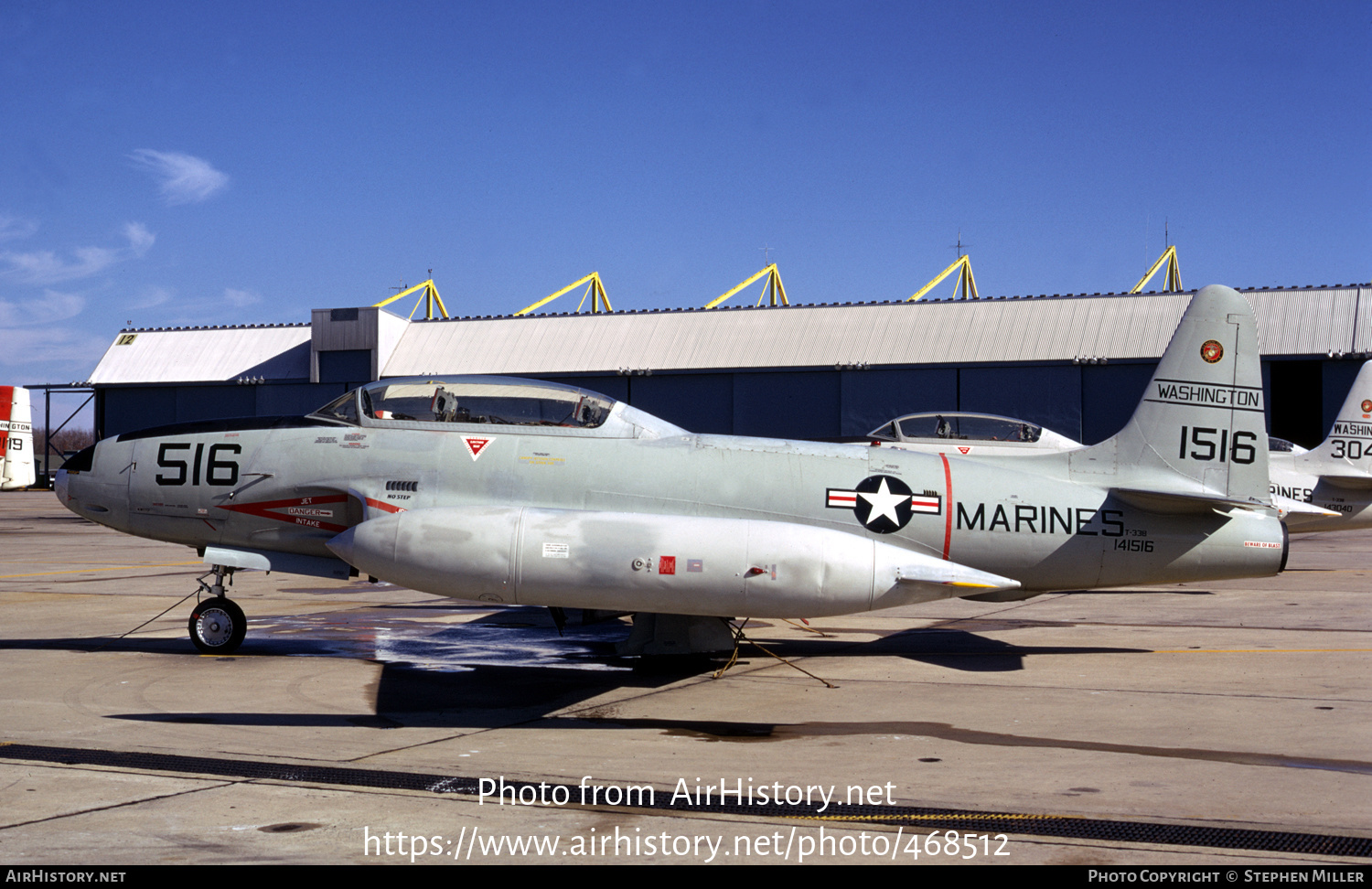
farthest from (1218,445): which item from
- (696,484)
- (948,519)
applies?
(696,484)

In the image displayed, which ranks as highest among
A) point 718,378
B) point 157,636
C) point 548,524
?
point 718,378

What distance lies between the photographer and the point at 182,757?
7254mm

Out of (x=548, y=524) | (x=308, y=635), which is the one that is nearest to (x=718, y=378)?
(x=308, y=635)

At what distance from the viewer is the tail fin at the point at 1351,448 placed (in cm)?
1964

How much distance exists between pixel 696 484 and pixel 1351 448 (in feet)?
50.1

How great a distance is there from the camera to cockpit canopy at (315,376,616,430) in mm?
10773

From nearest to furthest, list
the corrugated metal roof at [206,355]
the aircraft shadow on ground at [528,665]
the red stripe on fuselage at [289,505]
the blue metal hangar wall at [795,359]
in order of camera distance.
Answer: the aircraft shadow on ground at [528,665], the red stripe on fuselage at [289,505], the blue metal hangar wall at [795,359], the corrugated metal roof at [206,355]

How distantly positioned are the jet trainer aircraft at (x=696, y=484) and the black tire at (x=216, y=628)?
2 cm

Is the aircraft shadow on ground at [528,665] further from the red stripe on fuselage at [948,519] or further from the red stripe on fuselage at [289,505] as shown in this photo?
the red stripe on fuselage at [289,505]

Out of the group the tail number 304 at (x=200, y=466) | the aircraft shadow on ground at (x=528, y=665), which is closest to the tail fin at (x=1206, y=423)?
the aircraft shadow on ground at (x=528, y=665)

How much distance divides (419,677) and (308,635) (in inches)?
132

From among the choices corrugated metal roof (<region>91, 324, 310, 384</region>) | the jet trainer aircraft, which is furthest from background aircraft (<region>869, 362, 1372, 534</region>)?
corrugated metal roof (<region>91, 324, 310, 384</region>)

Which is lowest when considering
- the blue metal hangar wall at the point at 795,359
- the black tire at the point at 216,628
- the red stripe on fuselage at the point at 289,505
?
the black tire at the point at 216,628
